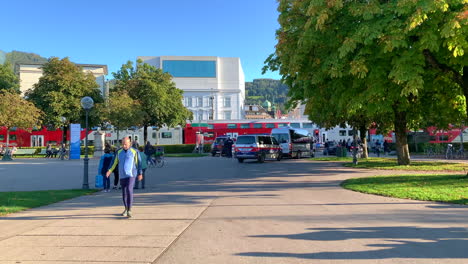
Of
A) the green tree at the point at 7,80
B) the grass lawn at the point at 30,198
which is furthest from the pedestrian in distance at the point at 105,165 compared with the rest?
the green tree at the point at 7,80

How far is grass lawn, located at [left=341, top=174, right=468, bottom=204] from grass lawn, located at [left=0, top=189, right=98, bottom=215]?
29.6ft

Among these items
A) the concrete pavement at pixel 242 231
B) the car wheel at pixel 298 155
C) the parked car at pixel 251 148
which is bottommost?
the concrete pavement at pixel 242 231

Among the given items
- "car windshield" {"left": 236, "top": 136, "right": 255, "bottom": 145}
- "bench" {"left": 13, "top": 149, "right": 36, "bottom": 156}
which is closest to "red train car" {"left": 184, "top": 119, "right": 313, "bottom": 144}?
"bench" {"left": 13, "top": 149, "right": 36, "bottom": 156}

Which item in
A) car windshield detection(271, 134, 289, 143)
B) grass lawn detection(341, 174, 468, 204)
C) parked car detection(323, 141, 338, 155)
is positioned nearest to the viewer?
grass lawn detection(341, 174, 468, 204)

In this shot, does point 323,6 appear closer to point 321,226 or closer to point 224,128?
point 321,226

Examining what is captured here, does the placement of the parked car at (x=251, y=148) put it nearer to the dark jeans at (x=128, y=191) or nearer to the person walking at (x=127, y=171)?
the person walking at (x=127, y=171)

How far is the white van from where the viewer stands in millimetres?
32359

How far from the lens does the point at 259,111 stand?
131 m

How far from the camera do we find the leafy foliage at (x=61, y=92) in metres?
39.9

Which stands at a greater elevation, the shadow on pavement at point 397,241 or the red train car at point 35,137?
the red train car at point 35,137

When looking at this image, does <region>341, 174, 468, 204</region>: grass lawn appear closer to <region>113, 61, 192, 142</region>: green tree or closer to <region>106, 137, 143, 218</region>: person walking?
<region>106, 137, 143, 218</region>: person walking

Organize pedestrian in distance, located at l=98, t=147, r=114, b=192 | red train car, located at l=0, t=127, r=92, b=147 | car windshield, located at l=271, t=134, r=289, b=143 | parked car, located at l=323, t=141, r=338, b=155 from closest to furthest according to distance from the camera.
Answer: pedestrian in distance, located at l=98, t=147, r=114, b=192
car windshield, located at l=271, t=134, r=289, b=143
parked car, located at l=323, t=141, r=338, b=155
red train car, located at l=0, t=127, r=92, b=147

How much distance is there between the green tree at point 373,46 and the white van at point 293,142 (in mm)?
17829

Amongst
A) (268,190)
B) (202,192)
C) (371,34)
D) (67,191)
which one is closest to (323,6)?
(371,34)
